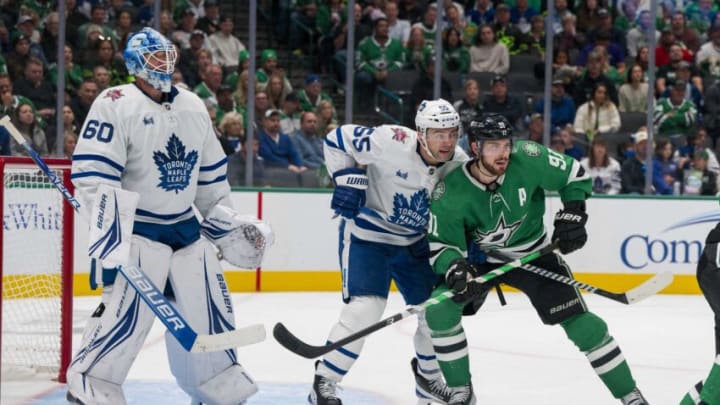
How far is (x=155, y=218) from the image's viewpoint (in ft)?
12.4

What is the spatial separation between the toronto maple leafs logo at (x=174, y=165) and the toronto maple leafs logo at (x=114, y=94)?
0.63 feet

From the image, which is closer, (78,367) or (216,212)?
(78,367)

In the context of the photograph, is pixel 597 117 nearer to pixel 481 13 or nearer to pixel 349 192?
pixel 481 13

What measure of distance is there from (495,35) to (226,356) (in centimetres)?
567

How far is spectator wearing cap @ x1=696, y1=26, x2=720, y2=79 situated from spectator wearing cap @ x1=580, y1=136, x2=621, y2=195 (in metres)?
1.30

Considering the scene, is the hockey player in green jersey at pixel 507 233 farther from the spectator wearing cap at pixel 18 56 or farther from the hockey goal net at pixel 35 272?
the spectator wearing cap at pixel 18 56

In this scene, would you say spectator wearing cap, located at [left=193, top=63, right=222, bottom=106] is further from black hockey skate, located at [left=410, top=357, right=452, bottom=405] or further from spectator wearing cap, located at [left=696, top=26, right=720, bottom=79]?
black hockey skate, located at [left=410, top=357, right=452, bottom=405]

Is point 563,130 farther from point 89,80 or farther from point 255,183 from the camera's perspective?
point 89,80

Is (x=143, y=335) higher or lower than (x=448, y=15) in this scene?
lower

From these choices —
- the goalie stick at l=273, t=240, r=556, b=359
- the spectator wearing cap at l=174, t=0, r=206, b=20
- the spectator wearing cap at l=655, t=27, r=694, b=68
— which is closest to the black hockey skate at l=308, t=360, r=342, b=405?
the goalie stick at l=273, t=240, r=556, b=359

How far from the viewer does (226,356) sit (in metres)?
3.88

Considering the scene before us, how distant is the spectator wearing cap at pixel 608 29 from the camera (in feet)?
30.6

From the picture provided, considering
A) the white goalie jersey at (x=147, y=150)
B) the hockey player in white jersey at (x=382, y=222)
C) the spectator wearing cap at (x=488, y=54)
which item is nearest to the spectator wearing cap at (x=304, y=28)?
the spectator wearing cap at (x=488, y=54)

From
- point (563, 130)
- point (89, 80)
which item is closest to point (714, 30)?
point (563, 130)
